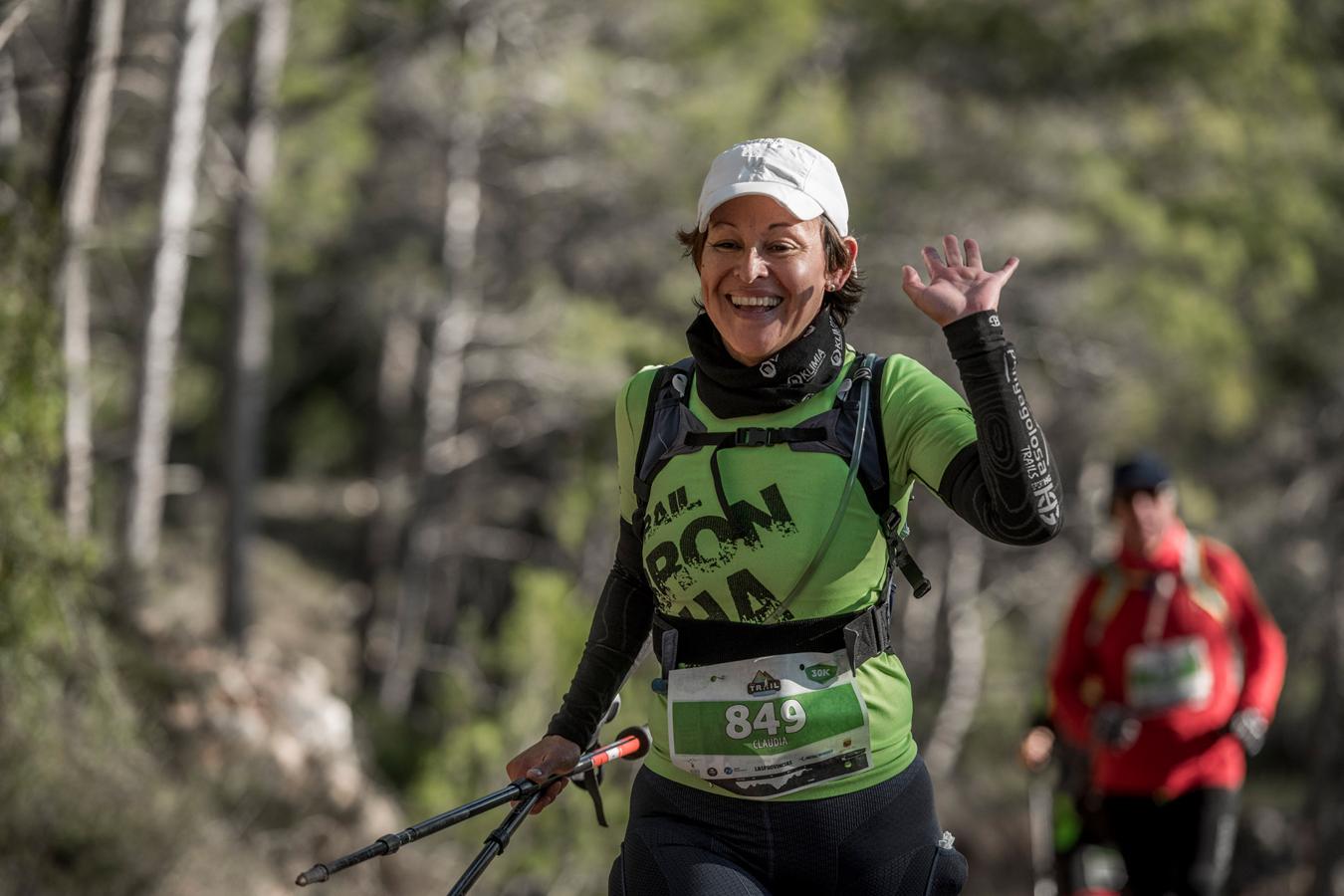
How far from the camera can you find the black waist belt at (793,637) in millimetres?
2453

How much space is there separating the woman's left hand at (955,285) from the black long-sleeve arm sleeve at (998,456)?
0.02 meters

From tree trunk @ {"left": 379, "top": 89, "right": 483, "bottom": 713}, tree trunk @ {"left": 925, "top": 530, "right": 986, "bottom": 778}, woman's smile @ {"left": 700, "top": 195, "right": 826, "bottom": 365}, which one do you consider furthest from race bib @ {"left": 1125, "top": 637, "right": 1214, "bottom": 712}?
tree trunk @ {"left": 925, "top": 530, "right": 986, "bottom": 778}

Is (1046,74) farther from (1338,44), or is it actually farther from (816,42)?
(1338,44)

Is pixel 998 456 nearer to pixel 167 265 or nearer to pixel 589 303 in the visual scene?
pixel 167 265

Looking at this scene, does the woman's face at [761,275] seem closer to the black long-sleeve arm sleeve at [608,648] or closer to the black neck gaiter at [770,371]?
the black neck gaiter at [770,371]

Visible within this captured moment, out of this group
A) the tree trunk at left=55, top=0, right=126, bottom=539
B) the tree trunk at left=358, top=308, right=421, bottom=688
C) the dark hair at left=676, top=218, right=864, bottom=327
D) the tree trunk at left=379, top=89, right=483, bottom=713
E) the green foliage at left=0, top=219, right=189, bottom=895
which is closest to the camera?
the dark hair at left=676, top=218, right=864, bottom=327

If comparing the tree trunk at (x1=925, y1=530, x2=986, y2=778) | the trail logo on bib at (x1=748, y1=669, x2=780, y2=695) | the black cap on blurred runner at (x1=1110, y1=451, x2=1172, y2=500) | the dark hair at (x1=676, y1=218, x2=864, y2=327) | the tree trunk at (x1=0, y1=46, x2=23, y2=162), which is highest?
the tree trunk at (x1=0, y1=46, x2=23, y2=162)

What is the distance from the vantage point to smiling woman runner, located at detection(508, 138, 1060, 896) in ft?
7.92

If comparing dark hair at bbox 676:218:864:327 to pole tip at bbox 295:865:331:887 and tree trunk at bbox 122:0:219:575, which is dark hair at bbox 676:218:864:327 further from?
tree trunk at bbox 122:0:219:575

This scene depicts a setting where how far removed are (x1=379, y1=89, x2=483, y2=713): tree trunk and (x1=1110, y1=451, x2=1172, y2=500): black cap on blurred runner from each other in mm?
13011

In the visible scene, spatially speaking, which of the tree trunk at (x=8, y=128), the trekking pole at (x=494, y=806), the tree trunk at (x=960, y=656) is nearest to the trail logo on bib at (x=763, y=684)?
the trekking pole at (x=494, y=806)

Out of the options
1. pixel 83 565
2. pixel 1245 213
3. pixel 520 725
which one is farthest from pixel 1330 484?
pixel 83 565

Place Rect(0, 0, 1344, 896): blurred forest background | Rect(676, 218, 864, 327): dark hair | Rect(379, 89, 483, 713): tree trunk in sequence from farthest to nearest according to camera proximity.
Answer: Rect(379, 89, 483, 713): tree trunk, Rect(0, 0, 1344, 896): blurred forest background, Rect(676, 218, 864, 327): dark hair

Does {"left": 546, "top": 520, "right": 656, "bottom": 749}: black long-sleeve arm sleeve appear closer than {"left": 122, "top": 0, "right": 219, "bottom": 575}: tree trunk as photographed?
Yes
